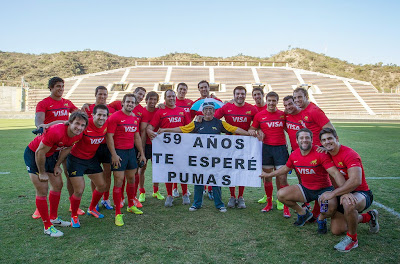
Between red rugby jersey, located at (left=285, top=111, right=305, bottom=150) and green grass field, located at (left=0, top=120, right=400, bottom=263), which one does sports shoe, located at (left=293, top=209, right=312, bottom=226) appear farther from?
red rugby jersey, located at (left=285, top=111, right=305, bottom=150)

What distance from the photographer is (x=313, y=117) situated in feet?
16.5

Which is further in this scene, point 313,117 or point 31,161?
point 313,117

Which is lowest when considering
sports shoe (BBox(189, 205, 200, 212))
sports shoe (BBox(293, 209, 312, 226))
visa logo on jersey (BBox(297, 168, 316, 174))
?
sports shoe (BBox(189, 205, 200, 212))

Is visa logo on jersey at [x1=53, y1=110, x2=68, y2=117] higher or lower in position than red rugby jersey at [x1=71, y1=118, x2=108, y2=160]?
higher

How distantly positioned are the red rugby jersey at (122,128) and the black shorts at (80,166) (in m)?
0.46

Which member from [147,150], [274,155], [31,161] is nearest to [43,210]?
[31,161]

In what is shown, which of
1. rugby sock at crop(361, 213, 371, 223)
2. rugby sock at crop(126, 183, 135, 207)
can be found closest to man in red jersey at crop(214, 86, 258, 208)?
rugby sock at crop(126, 183, 135, 207)

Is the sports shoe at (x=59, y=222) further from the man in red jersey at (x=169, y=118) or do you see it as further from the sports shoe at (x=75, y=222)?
the man in red jersey at (x=169, y=118)

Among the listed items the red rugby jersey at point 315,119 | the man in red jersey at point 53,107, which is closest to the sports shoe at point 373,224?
the red rugby jersey at point 315,119

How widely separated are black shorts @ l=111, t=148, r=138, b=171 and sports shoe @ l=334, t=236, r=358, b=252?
3.12m

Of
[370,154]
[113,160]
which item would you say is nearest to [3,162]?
[113,160]

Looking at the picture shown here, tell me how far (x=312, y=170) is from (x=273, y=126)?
121 cm

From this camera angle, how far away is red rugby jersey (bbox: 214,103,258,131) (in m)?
5.79

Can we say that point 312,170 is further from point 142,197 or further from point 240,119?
point 142,197
